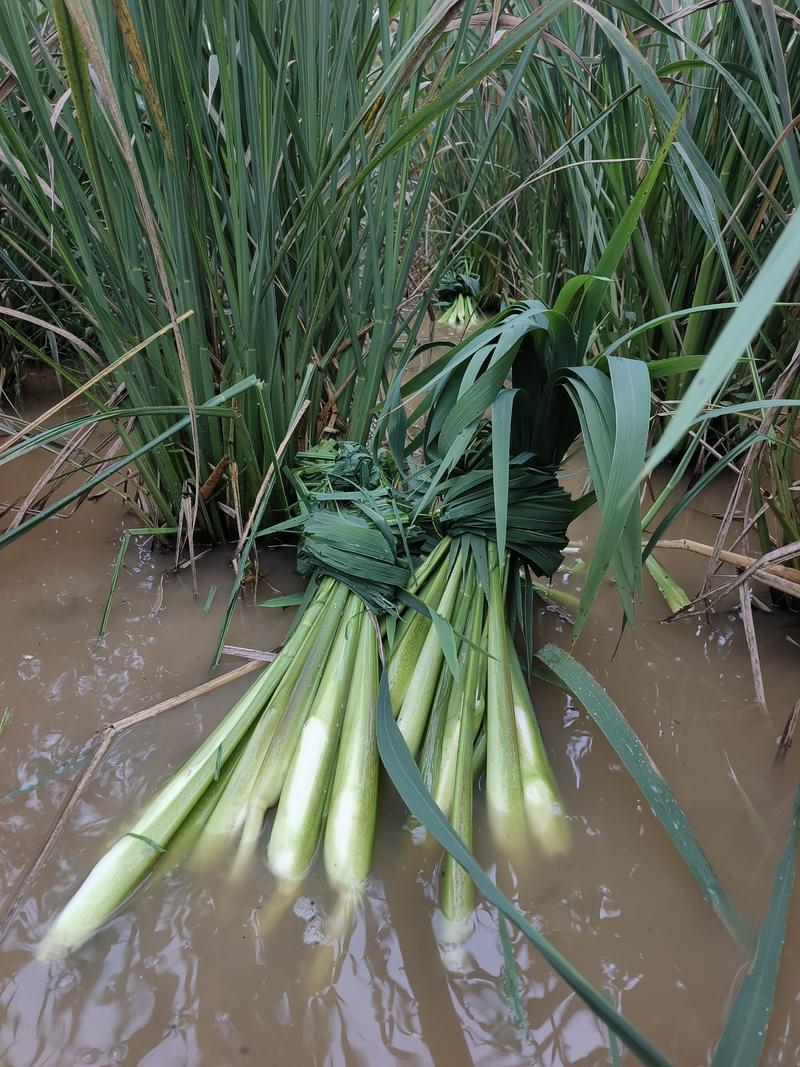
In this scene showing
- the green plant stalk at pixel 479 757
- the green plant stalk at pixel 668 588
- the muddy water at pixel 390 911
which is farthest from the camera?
the green plant stalk at pixel 668 588

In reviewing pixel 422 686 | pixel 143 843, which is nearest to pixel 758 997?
pixel 422 686

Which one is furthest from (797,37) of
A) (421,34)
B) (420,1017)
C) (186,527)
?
(420,1017)

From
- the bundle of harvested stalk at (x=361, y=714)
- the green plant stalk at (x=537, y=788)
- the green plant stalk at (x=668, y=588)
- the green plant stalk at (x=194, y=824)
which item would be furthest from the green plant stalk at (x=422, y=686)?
the green plant stalk at (x=668, y=588)

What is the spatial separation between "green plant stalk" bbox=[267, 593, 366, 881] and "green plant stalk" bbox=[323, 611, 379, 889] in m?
0.01

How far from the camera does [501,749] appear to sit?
2.51 feet

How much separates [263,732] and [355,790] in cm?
14

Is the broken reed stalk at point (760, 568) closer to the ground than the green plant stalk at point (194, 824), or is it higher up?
higher up

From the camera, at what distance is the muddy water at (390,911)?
0.57 m

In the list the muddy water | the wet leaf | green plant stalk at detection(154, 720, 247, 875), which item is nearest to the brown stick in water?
the muddy water

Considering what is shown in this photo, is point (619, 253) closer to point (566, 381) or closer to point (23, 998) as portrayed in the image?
point (566, 381)

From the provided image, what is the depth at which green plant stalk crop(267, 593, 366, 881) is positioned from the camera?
2.27 feet

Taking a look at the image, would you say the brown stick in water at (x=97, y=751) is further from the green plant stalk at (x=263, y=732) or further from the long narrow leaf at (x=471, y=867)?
the long narrow leaf at (x=471, y=867)

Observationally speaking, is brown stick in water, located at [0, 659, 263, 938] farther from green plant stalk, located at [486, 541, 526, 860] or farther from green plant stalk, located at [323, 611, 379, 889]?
green plant stalk, located at [486, 541, 526, 860]

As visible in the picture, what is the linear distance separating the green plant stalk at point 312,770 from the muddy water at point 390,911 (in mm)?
27
